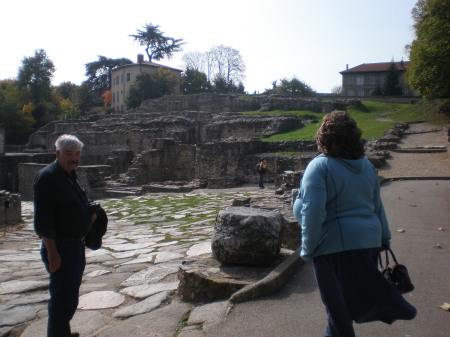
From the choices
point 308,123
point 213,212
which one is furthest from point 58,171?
point 308,123

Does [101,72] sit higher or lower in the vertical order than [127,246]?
higher

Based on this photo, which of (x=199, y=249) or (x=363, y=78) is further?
(x=363, y=78)

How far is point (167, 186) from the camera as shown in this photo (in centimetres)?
1897

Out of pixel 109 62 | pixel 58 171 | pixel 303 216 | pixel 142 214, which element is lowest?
pixel 142 214

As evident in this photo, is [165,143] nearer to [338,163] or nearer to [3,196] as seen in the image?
[3,196]

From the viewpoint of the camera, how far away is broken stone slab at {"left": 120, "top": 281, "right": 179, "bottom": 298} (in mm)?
5040

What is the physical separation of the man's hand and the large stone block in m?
1.79

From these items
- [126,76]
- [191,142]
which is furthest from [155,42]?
[191,142]

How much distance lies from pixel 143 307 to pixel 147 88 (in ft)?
155

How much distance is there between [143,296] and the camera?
4.98 m

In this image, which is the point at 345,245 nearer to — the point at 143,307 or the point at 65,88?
the point at 143,307

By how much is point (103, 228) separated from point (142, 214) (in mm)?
8304

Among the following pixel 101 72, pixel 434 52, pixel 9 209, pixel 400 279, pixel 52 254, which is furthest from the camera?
pixel 101 72

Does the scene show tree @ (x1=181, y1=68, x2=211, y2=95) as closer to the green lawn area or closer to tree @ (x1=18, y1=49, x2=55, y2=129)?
tree @ (x1=18, y1=49, x2=55, y2=129)
